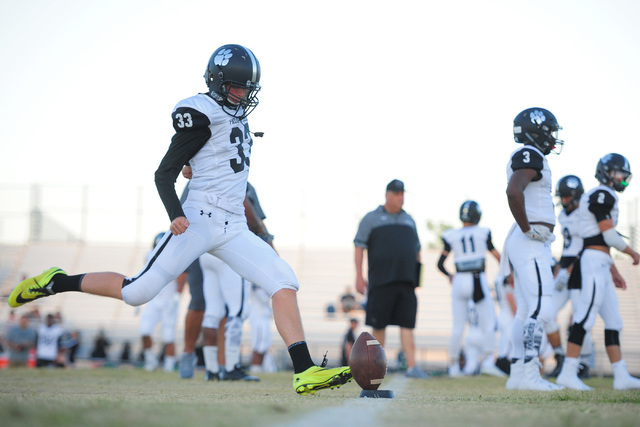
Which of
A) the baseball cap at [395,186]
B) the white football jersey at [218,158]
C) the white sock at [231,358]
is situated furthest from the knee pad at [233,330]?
the white football jersey at [218,158]

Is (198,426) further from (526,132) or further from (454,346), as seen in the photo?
(454,346)

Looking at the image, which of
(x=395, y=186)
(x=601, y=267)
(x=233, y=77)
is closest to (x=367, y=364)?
(x=233, y=77)

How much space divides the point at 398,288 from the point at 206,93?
15.3 ft

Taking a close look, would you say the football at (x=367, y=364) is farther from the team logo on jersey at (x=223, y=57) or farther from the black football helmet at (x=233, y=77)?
the team logo on jersey at (x=223, y=57)

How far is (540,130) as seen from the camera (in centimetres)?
661

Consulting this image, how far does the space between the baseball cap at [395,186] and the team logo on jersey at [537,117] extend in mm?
2666

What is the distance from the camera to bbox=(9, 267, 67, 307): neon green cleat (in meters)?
5.28

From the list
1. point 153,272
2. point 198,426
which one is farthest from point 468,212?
point 198,426

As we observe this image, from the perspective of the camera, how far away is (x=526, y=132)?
6.68 meters

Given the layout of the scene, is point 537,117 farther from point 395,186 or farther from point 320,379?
point 320,379

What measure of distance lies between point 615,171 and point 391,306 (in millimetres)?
3055

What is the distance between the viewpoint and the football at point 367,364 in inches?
189

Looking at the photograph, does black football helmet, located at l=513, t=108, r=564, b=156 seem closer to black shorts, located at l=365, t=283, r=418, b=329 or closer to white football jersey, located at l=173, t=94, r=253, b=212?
white football jersey, located at l=173, t=94, r=253, b=212

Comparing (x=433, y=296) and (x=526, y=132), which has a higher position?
(x=526, y=132)
